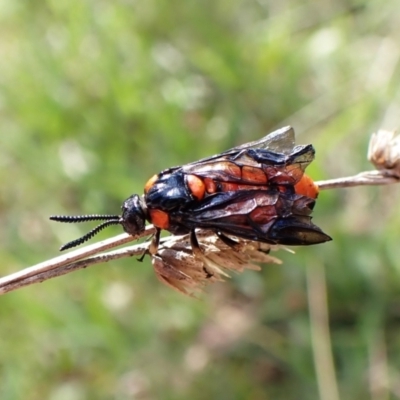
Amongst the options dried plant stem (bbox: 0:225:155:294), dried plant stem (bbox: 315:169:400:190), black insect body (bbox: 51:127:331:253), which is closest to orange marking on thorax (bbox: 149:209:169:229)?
black insect body (bbox: 51:127:331:253)

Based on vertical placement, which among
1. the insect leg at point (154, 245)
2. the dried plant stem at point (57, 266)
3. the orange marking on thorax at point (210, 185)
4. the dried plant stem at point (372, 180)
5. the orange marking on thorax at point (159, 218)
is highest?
the orange marking on thorax at point (210, 185)

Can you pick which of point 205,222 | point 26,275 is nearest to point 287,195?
point 205,222

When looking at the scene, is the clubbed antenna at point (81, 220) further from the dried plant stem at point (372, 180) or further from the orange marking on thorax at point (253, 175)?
the dried plant stem at point (372, 180)

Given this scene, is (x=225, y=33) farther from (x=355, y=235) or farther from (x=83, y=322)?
(x=83, y=322)

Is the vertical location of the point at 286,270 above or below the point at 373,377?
above

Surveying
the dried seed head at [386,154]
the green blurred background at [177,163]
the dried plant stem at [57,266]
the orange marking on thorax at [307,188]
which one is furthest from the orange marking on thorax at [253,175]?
the green blurred background at [177,163]

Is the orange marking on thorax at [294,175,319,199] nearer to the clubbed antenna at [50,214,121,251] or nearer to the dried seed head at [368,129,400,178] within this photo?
the dried seed head at [368,129,400,178]

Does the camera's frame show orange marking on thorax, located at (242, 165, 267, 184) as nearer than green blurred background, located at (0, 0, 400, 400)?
Yes
